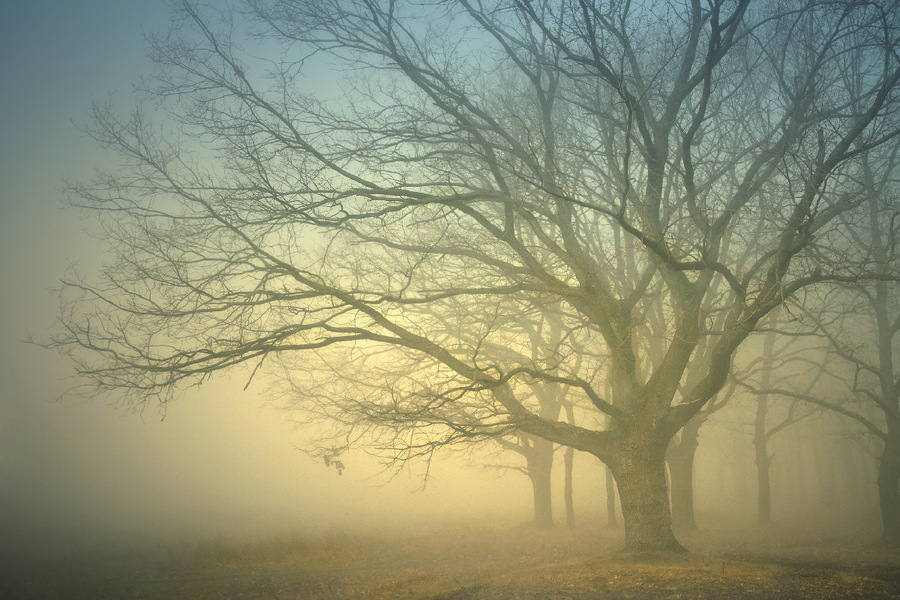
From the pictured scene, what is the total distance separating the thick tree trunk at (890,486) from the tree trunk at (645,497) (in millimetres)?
8473

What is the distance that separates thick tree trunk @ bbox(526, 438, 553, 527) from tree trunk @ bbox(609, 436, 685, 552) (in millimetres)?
11789

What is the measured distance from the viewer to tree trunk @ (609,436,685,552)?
31.5 ft

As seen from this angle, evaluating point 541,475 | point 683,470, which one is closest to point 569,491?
point 541,475

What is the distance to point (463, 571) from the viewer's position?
10336mm

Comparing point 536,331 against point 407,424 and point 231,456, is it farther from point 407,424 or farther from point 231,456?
point 231,456

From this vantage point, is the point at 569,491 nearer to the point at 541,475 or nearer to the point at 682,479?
the point at 541,475

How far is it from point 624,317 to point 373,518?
71.3ft

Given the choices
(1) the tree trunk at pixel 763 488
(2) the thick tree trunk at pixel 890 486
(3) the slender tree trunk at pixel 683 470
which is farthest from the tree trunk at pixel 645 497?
(1) the tree trunk at pixel 763 488

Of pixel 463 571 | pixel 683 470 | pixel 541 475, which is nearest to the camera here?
pixel 463 571

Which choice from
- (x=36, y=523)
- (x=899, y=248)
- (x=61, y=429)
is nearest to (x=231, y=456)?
(x=61, y=429)

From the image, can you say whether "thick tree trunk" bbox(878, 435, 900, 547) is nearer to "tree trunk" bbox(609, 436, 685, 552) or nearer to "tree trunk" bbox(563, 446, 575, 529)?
"tree trunk" bbox(609, 436, 685, 552)

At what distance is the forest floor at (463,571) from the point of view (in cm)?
686

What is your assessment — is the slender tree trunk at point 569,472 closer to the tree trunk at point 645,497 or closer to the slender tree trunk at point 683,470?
the slender tree trunk at point 683,470

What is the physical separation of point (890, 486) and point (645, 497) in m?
9.31
